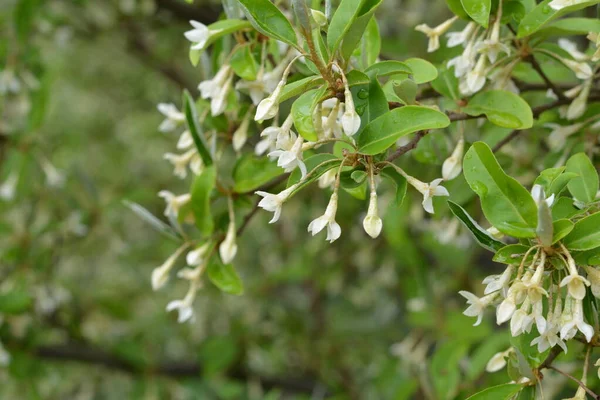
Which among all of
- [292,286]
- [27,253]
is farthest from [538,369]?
[292,286]

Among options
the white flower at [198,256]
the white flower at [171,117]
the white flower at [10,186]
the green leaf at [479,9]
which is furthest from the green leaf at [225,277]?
the white flower at [10,186]

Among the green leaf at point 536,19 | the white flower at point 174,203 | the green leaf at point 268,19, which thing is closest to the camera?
the green leaf at point 268,19

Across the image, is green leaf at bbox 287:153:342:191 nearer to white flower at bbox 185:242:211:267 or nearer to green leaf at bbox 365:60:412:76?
green leaf at bbox 365:60:412:76

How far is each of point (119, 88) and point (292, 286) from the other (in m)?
1.75

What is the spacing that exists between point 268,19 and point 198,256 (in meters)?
0.46

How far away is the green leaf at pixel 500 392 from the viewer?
0.92 meters

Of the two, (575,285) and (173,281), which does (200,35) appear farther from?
(173,281)

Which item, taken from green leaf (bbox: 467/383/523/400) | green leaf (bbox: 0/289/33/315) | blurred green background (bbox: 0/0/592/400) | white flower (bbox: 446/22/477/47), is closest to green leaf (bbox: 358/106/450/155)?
white flower (bbox: 446/22/477/47)

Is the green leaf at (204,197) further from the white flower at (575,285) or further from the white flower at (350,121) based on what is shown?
the white flower at (575,285)

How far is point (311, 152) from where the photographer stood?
3.56ft

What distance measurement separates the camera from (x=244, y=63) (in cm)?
108

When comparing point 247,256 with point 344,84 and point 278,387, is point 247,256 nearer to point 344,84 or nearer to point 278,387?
point 278,387

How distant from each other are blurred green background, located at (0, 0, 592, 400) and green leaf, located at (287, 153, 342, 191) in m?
0.75

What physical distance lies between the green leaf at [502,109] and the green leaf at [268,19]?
1.09 ft
